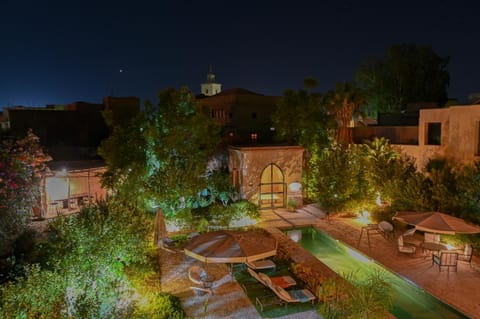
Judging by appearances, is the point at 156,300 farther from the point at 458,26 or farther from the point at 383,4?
the point at 458,26

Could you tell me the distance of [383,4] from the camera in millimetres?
35750

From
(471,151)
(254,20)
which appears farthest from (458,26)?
(471,151)

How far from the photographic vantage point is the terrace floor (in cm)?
1027

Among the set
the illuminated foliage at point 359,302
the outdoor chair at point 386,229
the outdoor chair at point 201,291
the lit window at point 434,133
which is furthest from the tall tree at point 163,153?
the lit window at point 434,133

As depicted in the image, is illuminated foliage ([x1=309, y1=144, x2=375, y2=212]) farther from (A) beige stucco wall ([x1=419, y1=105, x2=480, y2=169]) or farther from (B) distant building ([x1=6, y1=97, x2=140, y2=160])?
(B) distant building ([x1=6, y1=97, x2=140, y2=160])

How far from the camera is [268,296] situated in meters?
11.0

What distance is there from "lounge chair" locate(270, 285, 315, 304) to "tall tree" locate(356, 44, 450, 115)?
32116 millimetres

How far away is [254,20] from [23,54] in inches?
1416

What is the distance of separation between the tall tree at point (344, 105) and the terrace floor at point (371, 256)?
906 cm

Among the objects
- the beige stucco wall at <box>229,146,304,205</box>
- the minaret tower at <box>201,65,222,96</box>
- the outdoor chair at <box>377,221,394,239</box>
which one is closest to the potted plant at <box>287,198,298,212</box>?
the beige stucco wall at <box>229,146,304,205</box>

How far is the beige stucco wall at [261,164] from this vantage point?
21578mm

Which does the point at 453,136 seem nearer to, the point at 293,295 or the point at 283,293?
the point at 293,295

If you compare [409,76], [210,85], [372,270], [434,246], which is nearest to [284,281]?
[372,270]

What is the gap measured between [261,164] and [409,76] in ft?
85.6
